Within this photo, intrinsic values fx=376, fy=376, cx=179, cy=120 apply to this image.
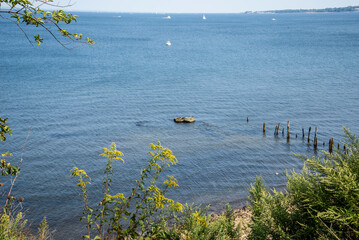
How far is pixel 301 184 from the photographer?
7.77 m

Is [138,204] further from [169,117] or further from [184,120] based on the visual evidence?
[169,117]

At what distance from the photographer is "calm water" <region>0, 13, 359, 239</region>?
83.3 ft

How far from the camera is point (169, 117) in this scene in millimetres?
40594

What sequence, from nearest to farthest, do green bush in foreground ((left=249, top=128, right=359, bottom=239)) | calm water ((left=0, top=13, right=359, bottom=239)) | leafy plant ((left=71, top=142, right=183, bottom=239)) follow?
green bush in foreground ((left=249, top=128, right=359, bottom=239)) < leafy plant ((left=71, top=142, right=183, bottom=239)) < calm water ((left=0, top=13, right=359, bottom=239))

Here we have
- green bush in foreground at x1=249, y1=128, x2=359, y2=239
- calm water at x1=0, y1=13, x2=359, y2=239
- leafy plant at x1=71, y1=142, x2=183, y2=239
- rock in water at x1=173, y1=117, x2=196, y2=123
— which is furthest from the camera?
rock in water at x1=173, y1=117, x2=196, y2=123

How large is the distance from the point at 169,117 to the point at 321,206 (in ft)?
111

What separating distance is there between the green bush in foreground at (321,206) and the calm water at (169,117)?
45.6ft

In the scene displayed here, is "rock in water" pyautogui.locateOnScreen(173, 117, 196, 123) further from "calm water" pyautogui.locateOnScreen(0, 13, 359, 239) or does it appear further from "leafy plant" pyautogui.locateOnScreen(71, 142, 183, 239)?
"leafy plant" pyautogui.locateOnScreen(71, 142, 183, 239)

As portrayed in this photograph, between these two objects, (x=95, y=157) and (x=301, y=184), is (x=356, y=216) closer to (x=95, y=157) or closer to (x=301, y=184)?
(x=301, y=184)

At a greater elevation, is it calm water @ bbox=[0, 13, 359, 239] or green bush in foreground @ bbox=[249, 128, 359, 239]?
green bush in foreground @ bbox=[249, 128, 359, 239]

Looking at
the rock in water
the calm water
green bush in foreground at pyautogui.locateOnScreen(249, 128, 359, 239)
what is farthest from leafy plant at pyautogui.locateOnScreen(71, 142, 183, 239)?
the rock in water

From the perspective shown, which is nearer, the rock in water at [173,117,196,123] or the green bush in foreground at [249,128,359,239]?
the green bush in foreground at [249,128,359,239]

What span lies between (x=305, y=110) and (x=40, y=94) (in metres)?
33.6

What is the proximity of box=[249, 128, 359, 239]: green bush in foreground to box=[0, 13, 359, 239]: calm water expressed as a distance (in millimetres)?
13894
